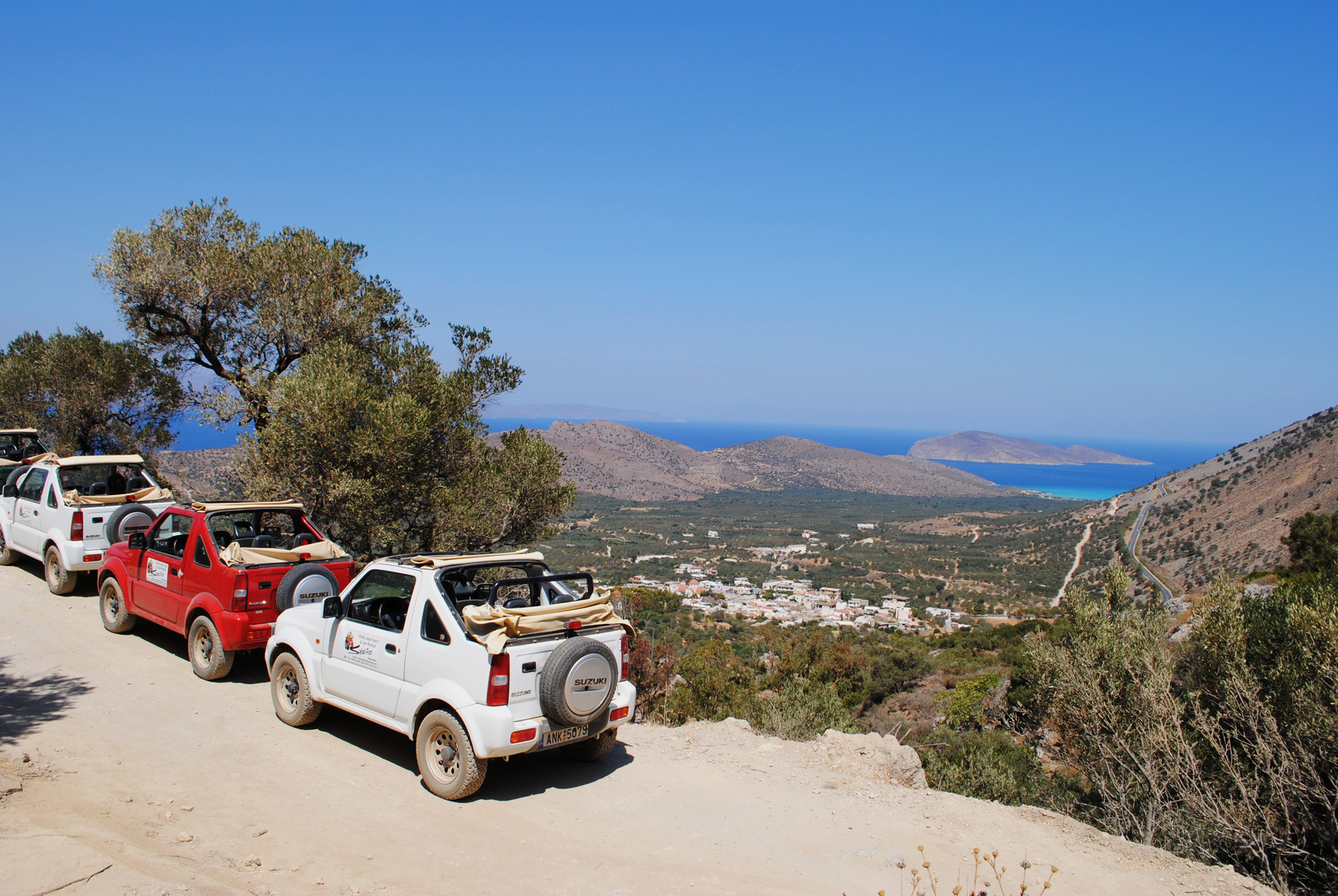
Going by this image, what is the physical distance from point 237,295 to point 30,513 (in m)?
5.60

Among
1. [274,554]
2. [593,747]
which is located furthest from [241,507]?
[593,747]

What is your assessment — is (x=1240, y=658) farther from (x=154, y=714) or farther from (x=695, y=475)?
(x=695, y=475)

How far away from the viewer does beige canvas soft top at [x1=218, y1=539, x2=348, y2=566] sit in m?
8.62

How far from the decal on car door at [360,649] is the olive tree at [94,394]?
15.5 metres

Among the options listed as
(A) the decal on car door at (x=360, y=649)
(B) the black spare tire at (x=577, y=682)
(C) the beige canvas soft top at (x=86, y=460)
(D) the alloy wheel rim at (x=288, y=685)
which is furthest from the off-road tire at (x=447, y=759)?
(C) the beige canvas soft top at (x=86, y=460)

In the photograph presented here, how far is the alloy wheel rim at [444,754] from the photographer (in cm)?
617

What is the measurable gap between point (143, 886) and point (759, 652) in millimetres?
25902

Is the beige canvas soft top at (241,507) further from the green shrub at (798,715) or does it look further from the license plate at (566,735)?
the green shrub at (798,715)

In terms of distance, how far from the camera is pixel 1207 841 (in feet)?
24.8

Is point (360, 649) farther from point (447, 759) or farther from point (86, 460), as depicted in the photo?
point (86, 460)

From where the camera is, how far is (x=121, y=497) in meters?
12.1

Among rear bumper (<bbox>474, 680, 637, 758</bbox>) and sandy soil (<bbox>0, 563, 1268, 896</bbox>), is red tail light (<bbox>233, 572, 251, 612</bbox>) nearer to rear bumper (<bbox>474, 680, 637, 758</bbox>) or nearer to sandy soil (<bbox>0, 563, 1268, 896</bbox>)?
sandy soil (<bbox>0, 563, 1268, 896</bbox>)

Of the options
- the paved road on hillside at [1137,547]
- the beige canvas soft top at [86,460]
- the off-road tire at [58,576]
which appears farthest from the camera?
the paved road on hillside at [1137,547]

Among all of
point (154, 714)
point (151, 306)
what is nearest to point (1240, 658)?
point (154, 714)
